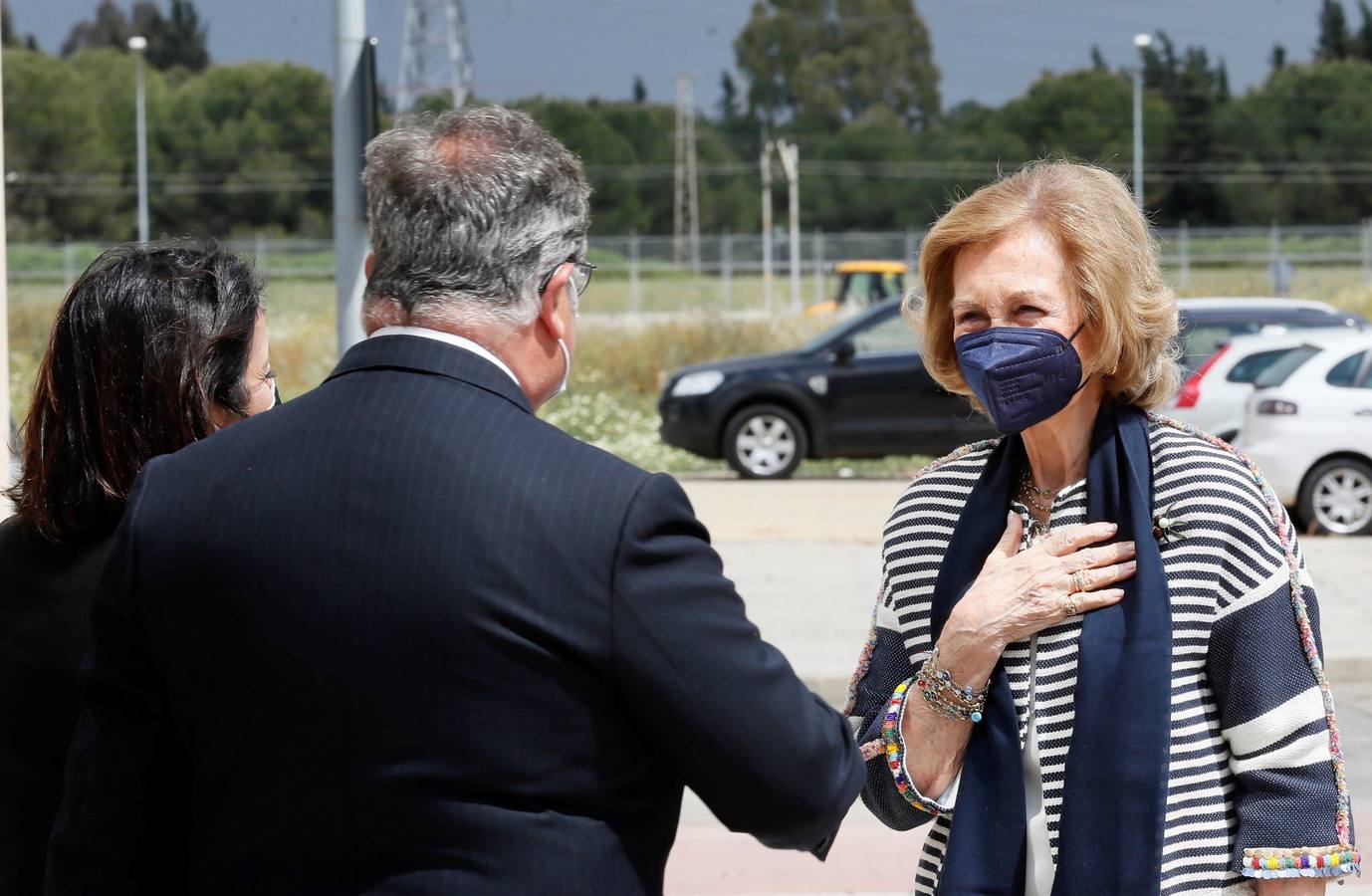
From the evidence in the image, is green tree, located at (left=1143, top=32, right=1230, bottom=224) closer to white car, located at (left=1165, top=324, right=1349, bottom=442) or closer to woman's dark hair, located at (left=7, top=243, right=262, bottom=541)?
white car, located at (left=1165, top=324, right=1349, bottom=442)

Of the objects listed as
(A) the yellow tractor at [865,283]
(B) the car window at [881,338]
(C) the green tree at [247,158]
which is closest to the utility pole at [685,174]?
(C) the green tree at [247,158]

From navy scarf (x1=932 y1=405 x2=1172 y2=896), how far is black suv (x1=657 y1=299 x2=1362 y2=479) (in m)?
13.9

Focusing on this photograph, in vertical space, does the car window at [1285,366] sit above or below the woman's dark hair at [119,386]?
below

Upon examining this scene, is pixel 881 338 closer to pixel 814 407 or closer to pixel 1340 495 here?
pixel 814 407

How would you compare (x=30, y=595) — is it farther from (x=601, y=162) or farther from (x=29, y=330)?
(x=601, y=162)

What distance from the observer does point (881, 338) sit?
17.0m

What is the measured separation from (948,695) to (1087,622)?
238mm

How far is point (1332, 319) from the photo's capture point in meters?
16.0

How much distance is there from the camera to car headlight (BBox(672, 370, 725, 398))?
16.7 meters

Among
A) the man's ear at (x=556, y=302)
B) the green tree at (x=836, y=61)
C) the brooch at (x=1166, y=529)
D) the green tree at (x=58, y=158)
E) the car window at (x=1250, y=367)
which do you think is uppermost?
the green tree at (x=836, y=61)

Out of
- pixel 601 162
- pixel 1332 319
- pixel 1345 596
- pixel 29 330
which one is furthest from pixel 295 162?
pixel 1345 596

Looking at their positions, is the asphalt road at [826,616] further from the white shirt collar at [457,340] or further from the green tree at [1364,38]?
the green tree at [1364,38]

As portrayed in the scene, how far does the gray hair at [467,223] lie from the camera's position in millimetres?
2000

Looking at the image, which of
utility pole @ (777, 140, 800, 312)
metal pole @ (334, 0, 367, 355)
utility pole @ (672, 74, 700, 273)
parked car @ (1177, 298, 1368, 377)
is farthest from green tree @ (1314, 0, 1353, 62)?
metal pole @ (334, 0, 367, 355)
